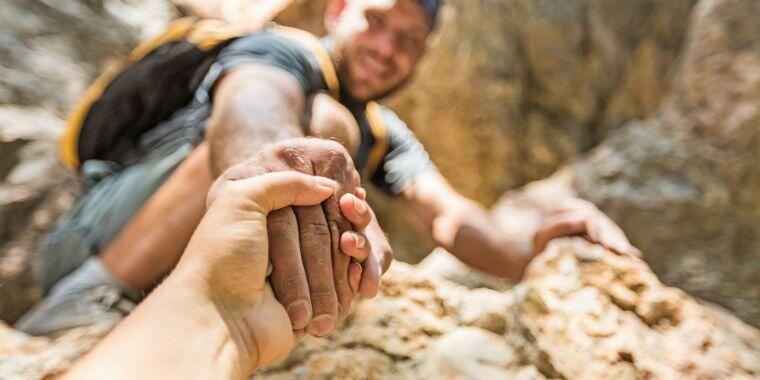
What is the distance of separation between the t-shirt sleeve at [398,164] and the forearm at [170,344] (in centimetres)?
130

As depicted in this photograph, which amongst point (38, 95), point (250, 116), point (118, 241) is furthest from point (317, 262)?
point (38, 95)

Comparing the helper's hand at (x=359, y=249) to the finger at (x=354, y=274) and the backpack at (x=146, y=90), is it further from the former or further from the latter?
the backpack at (x=146, y=90)

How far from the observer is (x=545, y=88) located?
362cm

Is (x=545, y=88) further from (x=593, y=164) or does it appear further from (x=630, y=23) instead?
(x=593, y=164)

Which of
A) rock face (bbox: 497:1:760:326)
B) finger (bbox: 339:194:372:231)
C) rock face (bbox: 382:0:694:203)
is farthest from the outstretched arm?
rock face (bbox: 382:0:694:203)

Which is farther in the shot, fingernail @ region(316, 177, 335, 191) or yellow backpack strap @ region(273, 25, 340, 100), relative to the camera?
yellow backpack strap @ region(273, 25, 340, 100)

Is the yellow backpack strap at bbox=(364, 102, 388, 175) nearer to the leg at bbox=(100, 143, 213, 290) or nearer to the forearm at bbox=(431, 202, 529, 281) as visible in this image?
the forearm at bbox=(431, 202, 529, 281)

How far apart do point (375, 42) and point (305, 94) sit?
0.47 m

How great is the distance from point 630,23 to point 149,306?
348 cm

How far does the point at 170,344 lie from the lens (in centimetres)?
75

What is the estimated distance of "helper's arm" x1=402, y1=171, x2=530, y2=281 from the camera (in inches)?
69.0

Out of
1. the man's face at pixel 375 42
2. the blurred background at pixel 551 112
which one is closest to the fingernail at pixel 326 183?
the man's face at pixel 375 42

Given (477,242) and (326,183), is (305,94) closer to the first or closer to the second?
(326,183)

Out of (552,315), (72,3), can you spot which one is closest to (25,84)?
(72,3)
